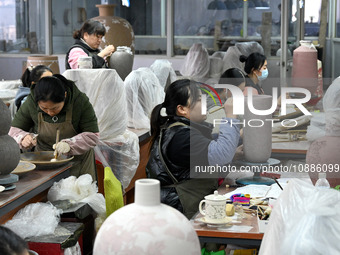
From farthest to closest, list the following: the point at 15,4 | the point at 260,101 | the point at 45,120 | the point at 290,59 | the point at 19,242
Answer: the point at 15,4 → the point at 290,59 → the point at 45,120 → the point at 260,101 → the point at 19,242

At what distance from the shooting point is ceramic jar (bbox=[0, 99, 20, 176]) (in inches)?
125

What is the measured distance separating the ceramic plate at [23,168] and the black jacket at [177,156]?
717 mm

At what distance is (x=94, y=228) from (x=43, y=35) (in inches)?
258

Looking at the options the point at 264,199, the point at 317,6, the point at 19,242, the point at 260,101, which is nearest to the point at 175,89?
the point at 260,101

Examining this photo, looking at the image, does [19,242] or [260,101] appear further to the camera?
[260,101]

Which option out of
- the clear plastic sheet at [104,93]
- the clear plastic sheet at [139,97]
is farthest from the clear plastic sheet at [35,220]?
the clear plastic sheet at [139,97]

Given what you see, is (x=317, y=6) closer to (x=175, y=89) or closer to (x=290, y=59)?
(x=290, y=59)

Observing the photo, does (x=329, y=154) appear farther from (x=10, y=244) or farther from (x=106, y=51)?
(x=106, y=51)

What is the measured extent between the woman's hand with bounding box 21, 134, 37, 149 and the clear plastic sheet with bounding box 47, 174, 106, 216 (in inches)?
16.5

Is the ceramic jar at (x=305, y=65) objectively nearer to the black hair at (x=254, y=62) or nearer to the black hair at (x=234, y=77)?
the black hair at (x=254, y=62)

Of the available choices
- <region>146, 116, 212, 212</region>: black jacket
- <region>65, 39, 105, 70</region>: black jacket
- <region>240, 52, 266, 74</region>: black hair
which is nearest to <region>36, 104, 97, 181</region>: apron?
<region>146, 116, 212, 212</region>: black jacket

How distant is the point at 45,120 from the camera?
13.4 ft

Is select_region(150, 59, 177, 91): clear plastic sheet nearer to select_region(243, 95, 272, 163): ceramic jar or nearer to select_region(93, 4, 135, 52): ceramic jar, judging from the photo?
select_region(93, 4, 135, 52): ceramic jar

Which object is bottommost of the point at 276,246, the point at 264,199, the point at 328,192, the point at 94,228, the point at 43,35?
the point at 94,228
